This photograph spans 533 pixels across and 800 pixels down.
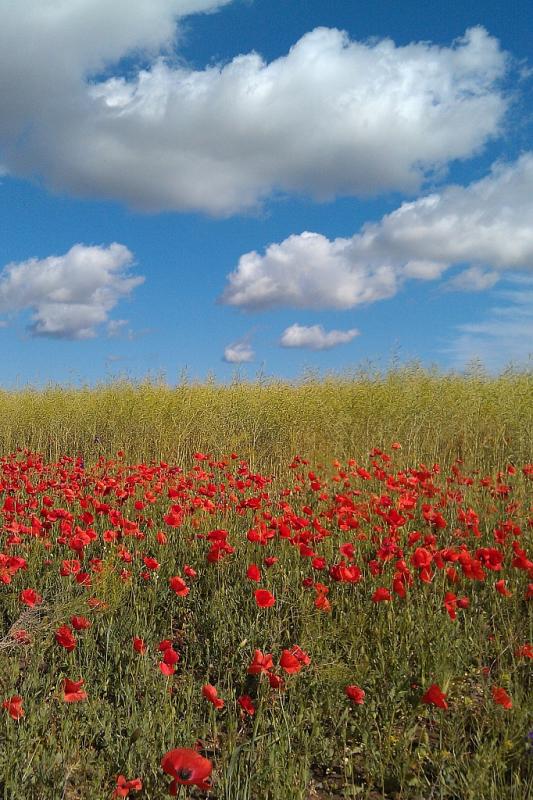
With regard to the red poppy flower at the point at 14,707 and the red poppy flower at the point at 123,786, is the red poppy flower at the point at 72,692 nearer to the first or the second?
the red poppy flower at the point at 14,707

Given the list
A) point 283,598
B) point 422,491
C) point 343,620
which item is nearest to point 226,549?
point 283,598

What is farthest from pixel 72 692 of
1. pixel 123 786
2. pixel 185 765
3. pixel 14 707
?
pixel 185 765

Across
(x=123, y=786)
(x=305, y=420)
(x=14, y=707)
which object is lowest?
(x=123, y=786)

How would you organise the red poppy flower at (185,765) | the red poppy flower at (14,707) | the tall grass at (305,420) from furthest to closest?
the tall grass at (305,420) → the red poppy flower at (14,707) → the red poppy flower at (185,765)

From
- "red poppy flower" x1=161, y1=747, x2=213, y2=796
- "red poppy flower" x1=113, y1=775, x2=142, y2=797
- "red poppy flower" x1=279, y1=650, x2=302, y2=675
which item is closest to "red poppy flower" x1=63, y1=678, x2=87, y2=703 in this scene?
"red poppy flower" x1=113, y1=775, x2=142, y2=797

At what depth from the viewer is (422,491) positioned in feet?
17.3

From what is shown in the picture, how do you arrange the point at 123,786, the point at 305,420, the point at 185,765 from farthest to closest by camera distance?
the point at 305,420
the point at 123,786
the point at 185,765

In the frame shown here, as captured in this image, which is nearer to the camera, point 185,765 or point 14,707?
point 185,765

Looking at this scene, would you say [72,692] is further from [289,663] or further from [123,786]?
[289,663]

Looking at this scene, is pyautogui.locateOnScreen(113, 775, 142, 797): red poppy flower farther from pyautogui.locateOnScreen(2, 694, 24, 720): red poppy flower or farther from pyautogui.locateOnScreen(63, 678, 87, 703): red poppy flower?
pyautogui.locateOnScreen(2, 694, 24, 720): red poppy flower

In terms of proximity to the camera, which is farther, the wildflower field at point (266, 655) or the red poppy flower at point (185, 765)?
the wildflower field at point (266, 655)

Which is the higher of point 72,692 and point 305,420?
point 305,420

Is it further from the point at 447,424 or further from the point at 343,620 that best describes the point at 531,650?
the point at 447,424

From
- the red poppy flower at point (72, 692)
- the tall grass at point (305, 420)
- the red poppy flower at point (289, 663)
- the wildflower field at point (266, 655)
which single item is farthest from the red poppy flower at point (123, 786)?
the tall grass at point (305, 420)
